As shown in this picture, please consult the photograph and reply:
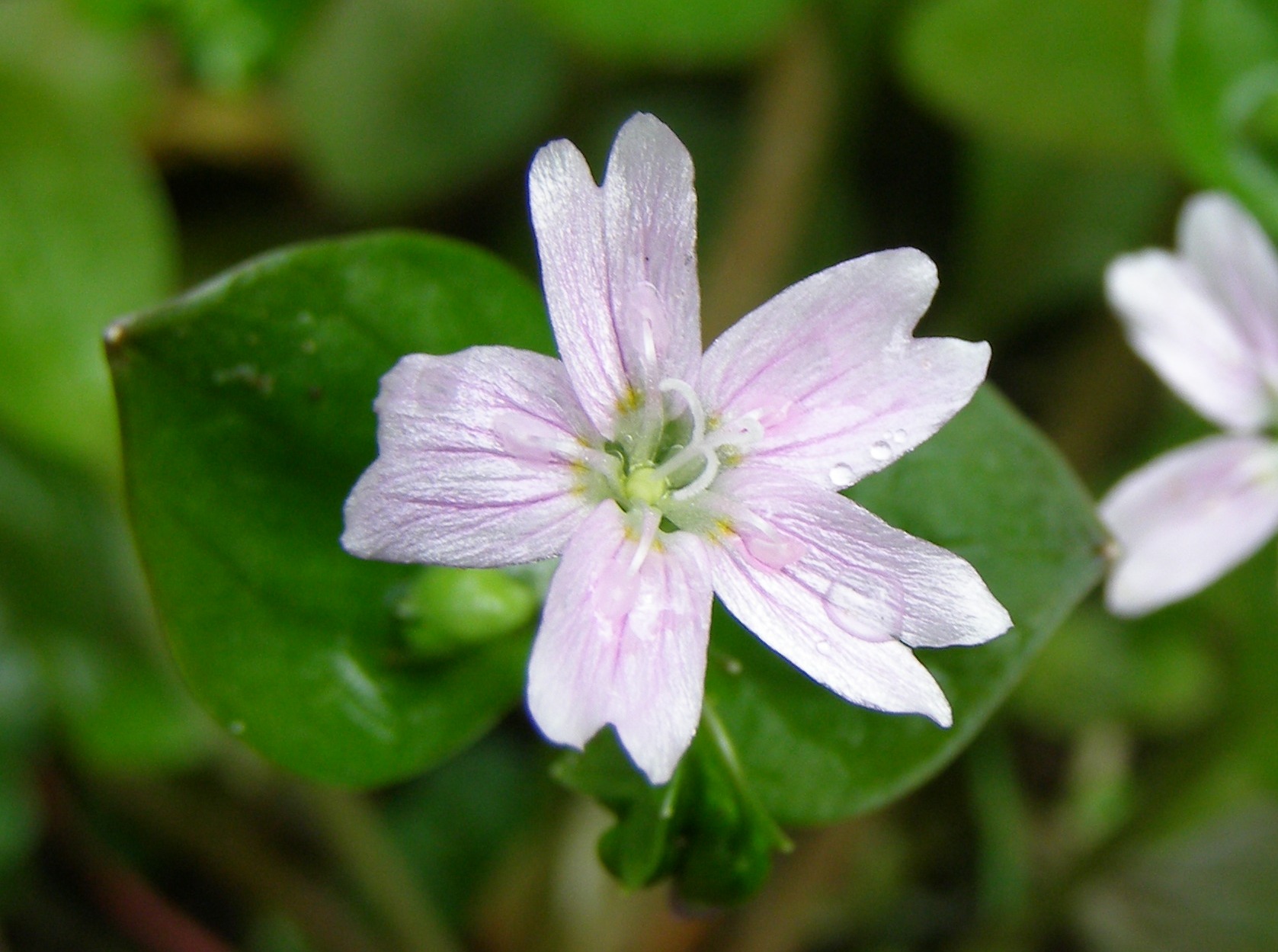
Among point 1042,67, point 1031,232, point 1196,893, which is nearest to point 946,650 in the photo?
point 1042,67

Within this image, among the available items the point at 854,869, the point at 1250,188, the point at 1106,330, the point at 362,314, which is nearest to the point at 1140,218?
the point at 1106,330

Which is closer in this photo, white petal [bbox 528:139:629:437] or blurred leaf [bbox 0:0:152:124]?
white petal [bbox 528:139:629:437]

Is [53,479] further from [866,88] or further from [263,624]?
[866,88]

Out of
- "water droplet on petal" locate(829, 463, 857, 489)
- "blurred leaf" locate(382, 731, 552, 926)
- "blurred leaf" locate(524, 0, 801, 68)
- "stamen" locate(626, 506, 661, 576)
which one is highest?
"blurred leaf" locate(524, 0, 801, 68)

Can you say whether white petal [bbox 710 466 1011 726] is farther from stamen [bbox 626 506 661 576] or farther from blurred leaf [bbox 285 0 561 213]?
blurred leaf [bbox 285 0 561 213]

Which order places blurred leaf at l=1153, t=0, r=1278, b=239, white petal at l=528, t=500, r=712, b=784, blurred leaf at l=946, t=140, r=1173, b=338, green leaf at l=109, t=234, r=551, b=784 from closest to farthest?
white petal at l=528, t=500, r=712, b=784 < green leaf at l=109, t=234, r=551, b=784 < blurred leaf at l=1153, t=0, r=1278, b=239 < blurred leaf at l=946, t=140, r=1173, b=338

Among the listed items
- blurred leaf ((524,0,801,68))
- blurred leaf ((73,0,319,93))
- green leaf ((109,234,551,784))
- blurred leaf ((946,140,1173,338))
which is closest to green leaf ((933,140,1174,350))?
blurred leaf ((946,140,1173,338))
